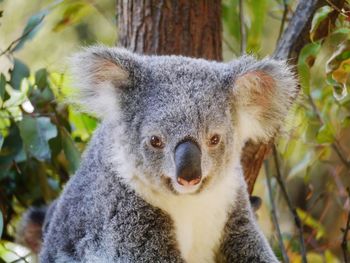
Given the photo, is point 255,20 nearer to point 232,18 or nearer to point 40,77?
point 232,18

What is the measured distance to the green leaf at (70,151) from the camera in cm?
417

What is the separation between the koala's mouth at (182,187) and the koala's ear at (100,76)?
47 cm

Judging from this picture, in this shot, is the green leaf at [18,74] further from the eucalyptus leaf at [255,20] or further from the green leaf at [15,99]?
the eucalyptus leaf at [255,20]

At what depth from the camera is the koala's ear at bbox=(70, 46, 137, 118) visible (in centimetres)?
325

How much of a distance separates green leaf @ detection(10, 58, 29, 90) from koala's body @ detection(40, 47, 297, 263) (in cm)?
99

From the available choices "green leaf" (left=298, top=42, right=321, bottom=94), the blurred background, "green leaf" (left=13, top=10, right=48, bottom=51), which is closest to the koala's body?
"green leaf" (left=298, top=42, right=321, bottom=94)

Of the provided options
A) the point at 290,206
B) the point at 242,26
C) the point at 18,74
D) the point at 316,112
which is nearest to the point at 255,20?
the point at 242,26

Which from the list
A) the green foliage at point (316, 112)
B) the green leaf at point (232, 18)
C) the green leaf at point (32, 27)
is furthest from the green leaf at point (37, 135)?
the green leaf at point (232, 18)

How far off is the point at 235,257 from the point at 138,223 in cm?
63

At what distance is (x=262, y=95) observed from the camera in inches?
136

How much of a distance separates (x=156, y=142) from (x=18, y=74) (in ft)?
5.33

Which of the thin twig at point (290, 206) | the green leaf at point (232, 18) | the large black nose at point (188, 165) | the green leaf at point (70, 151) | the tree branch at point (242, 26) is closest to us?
the large black nose at point (188, 165)

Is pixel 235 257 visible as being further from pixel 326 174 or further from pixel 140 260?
pixel 326 174

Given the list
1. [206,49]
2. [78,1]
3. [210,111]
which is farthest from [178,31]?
[210,111]
